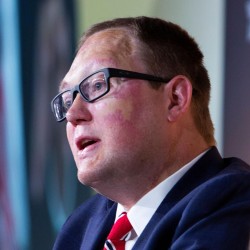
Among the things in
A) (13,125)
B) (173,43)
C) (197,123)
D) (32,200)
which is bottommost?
(32,200)

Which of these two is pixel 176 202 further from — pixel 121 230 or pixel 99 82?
pixel 99 82

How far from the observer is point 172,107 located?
3.43ft

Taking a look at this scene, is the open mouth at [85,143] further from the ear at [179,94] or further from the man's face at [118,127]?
the ear at [179,94]

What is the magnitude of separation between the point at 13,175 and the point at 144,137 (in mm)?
Result: 1008

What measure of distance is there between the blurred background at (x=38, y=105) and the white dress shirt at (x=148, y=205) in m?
0.92

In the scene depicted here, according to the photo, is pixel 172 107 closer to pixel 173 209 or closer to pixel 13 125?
pixel 173 209

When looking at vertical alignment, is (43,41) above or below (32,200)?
above

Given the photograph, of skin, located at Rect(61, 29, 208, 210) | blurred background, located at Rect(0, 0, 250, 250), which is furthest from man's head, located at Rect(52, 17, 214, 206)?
blurred background, located at Rect(0, 0, 250, 250)

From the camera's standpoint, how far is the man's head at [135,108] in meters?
0.99

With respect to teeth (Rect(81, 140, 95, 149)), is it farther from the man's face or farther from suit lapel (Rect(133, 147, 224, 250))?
suit lapel (Rect(133, 147, 224, 250))

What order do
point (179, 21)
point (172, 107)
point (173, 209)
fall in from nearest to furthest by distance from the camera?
point (173, 209) → point (172, 107) → point (179, 21)

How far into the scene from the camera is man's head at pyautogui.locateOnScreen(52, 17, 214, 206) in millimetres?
993

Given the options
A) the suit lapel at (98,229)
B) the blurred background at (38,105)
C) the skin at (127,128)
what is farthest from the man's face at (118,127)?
the blurred background at (38,105)

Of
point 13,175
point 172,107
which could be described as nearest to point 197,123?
point 172,107
